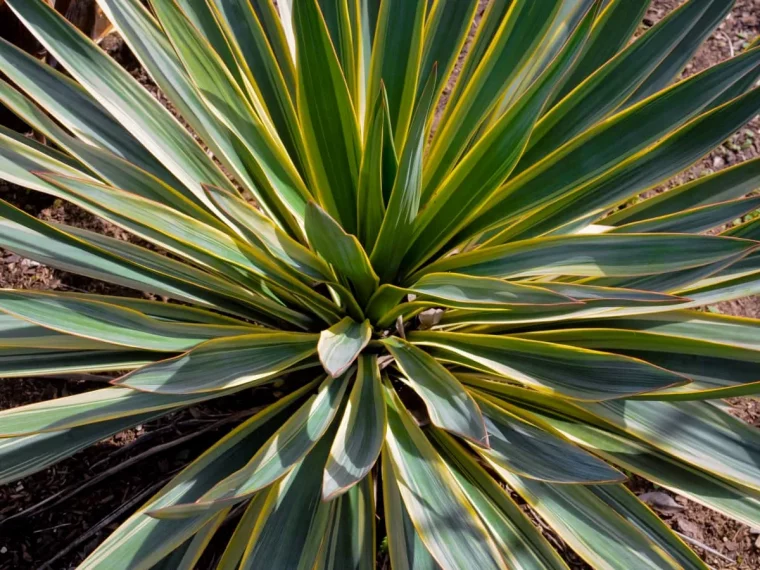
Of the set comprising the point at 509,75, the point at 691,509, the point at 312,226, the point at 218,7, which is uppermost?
the point at 218,7

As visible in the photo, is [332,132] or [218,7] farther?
[218,7]

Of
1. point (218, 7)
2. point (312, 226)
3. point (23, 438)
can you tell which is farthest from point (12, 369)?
point (218, 7)

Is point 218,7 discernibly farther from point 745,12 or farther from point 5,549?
point 745,12

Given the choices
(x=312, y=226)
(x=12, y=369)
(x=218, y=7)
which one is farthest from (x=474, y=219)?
A: (x=12, y=369)

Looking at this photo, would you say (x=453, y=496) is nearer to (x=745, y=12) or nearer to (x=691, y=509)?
(x=691, y=509)

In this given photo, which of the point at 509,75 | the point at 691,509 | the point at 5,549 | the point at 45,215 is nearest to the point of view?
the point at 509,75

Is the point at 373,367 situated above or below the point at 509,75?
below

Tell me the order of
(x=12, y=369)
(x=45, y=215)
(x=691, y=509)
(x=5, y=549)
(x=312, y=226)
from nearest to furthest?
(x=312, y=226), (x=12, y=369), (x=5, y=549), (x=691, y=509), (x=45, y=215)
